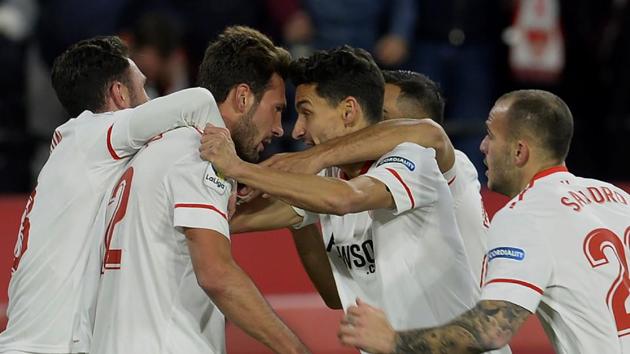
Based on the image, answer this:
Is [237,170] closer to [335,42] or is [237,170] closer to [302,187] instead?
[302,187]

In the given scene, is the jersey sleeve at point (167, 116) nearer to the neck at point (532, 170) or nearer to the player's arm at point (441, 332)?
the player's arm at point (441, 332)

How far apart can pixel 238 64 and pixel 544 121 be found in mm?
1118

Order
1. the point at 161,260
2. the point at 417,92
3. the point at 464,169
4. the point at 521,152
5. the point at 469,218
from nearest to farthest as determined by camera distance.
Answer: the point at 161,260 < the point at 521,152 < the point at 469,218 < the point at 464,169 < the point at 417,92

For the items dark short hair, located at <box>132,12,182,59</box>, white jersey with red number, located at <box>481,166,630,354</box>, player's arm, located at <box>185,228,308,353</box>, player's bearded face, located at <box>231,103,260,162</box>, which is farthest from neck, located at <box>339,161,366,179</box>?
dark short hair, located at <box>132,12,182,59</box>

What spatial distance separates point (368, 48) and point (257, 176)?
4928 millimetres

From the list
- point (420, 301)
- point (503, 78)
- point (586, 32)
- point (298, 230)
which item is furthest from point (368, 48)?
point (420, 301)

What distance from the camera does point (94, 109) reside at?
5320mm

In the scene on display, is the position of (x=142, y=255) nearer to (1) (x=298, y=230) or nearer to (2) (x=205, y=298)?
(2) (x=205, y=298)

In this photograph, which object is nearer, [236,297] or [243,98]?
[236,297]

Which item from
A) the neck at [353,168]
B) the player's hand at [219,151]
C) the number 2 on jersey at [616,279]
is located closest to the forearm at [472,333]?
the number 2 on jersey at [616,279]

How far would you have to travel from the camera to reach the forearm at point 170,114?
4.71 m

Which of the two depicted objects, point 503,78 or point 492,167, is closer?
point 492,167

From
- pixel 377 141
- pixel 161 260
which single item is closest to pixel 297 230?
pixel 377 141

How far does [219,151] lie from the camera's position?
4625 mm
